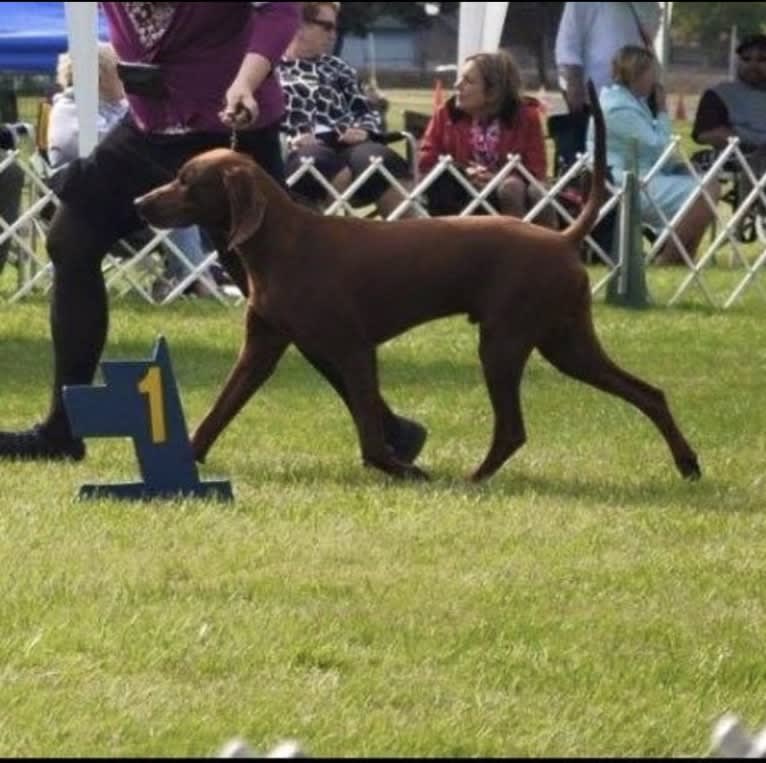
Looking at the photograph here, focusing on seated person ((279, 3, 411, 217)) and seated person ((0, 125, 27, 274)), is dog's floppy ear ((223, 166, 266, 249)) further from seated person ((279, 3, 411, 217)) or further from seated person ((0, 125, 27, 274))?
seated person ((279, 3, 411, 217))

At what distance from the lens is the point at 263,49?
6.97m

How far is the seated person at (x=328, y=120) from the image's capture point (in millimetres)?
12891

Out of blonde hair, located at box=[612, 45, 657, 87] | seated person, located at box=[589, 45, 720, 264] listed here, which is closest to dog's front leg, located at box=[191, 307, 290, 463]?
seated person, located at box=[589, 45, 720, 264]

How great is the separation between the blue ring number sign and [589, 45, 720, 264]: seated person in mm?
7580

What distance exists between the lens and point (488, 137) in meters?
13.6

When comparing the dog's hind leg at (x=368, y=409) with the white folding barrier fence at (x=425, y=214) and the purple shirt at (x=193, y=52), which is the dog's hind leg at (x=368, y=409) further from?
the white folding barrier fence at (x=425, y=214)

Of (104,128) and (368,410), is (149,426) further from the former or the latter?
(104,128)

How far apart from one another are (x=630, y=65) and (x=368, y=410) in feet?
25.8

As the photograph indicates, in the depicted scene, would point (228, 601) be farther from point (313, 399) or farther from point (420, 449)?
point (313, 399)

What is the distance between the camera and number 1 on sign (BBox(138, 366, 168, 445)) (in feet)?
21.3

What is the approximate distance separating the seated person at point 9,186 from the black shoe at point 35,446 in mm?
5271

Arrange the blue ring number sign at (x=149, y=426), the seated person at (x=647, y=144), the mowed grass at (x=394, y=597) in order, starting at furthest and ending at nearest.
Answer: the seated person at (x=647, y=144)
the blue ring number sign at (x=149, y=426)
the mowed grass at (x=394, y=597)

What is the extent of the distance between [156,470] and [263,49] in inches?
48.6

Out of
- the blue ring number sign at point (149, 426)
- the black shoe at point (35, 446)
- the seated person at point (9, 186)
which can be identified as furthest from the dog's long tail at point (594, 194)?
the seated person at point (9, 186)
